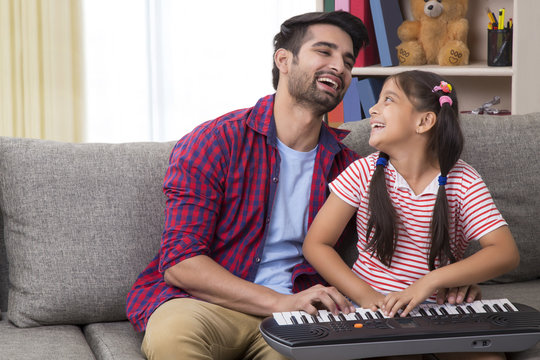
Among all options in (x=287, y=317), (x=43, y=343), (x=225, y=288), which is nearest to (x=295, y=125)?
(x=225, y=288)

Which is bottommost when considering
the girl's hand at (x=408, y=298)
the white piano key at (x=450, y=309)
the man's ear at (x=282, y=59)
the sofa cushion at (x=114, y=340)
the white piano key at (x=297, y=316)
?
the sofa cushion at (x=114, y=340)

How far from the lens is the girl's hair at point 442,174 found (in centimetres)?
171

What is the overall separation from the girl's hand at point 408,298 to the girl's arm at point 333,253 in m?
0.06

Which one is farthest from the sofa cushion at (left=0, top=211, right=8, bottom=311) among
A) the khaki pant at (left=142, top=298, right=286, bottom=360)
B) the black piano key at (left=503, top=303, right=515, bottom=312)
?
the black piano key at (left=503, top=303, right=515, bottom=312)

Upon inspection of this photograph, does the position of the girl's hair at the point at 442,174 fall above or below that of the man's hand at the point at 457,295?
above

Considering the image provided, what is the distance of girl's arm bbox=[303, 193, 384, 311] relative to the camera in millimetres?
1676

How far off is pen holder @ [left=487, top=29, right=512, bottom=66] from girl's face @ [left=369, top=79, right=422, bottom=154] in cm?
104

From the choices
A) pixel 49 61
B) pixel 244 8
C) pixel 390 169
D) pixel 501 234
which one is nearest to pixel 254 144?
pixel 390 169

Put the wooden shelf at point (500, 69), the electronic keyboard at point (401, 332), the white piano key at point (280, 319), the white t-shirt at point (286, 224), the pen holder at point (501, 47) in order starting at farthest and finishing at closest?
1. the pen holder at point (501, 47)
2. the wooden shelf at point (500, 69)
3. the white t-shirt at point (286, 224)
4. the white piano key at point (280, 319)
5. the electronic keyboard at point (401, 332)

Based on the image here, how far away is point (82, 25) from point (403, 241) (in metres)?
2.18

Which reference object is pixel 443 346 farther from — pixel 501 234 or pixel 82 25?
pixel 82 25

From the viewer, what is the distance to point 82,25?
11.2 ft

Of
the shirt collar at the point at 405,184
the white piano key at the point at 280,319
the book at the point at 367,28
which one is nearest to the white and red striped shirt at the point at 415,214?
the shirt collar at the point at 405,184

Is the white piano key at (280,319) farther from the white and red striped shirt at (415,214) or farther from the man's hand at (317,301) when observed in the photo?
the white and red striped shirt at (415,214)
